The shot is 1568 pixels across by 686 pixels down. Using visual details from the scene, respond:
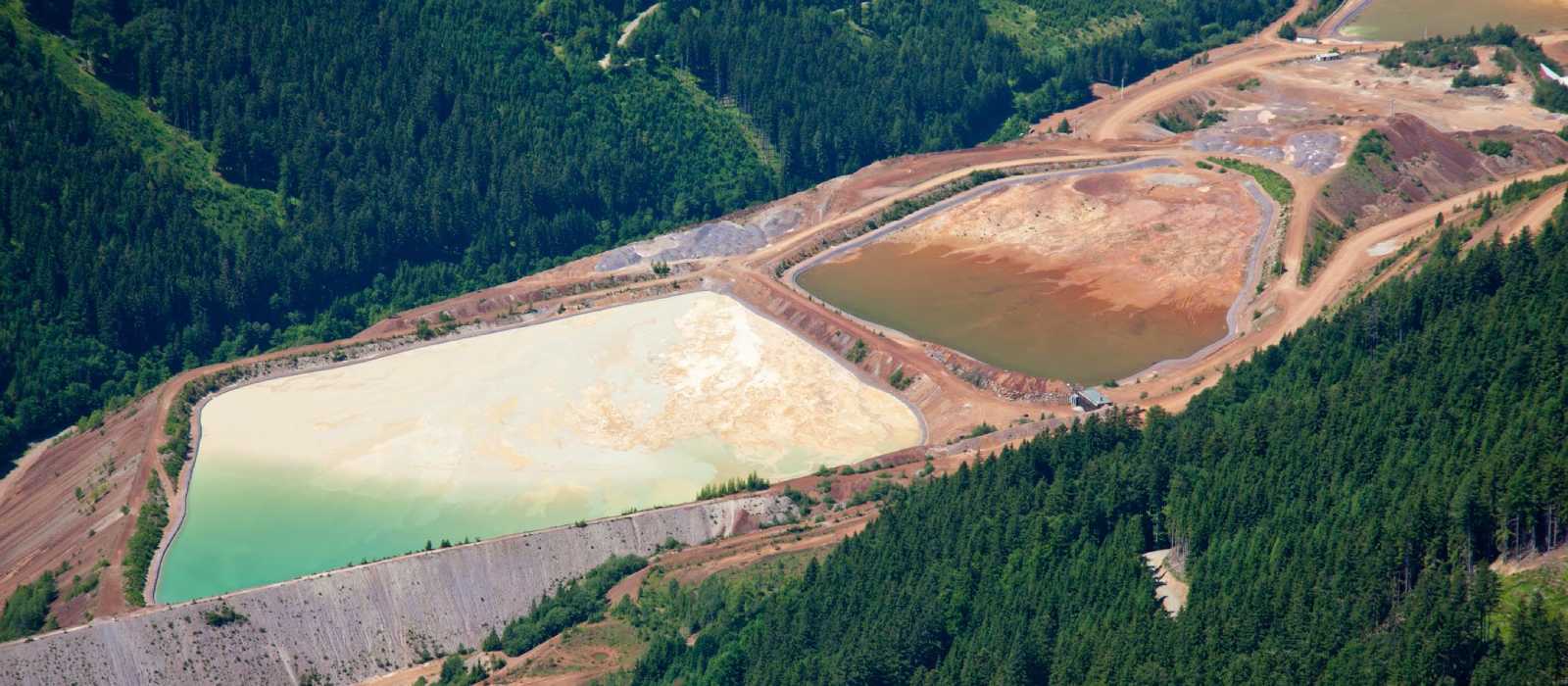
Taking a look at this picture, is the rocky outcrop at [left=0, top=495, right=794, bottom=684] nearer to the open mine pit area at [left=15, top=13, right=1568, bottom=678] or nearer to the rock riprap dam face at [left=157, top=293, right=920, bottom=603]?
the open mine pit area at [left=15, top=13, right=1568, bottom=678]

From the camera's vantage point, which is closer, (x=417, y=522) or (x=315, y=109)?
(x=417, y=522)

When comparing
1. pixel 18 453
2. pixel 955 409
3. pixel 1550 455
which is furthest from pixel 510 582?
pixel 1550 455

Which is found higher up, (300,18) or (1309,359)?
(300,18)

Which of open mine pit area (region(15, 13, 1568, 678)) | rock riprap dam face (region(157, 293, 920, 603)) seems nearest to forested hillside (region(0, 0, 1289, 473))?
open mine pit area (region(15, 13, 1568, 678))

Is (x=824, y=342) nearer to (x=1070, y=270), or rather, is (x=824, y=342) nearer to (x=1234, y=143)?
(x=1070, y=270)

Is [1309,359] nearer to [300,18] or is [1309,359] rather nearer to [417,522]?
[417,522]

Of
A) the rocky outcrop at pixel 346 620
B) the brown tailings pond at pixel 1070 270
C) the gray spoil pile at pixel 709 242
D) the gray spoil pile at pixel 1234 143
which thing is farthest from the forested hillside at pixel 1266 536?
the gray spoil pile at pixel 709 242
